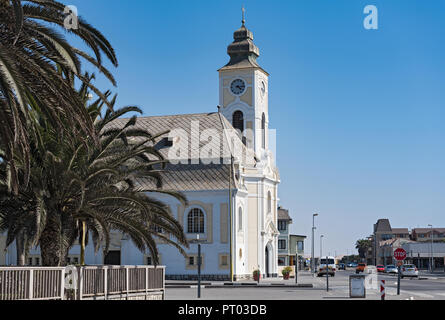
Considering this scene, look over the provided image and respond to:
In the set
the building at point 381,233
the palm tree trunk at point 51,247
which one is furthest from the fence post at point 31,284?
the building at point 381,233

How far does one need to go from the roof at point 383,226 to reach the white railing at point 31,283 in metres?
169

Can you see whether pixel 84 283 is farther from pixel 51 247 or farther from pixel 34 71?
A: pixel 34 71

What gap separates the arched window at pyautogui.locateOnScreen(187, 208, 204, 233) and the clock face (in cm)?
1480

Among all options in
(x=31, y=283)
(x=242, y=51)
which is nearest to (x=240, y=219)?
(x=242, y=51)

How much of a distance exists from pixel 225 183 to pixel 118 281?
1347 inches

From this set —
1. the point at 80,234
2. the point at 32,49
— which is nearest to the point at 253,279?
the point at 80,234

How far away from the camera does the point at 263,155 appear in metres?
64.4

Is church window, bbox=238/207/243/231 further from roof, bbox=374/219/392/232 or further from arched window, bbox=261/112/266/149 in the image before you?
roof, bbox=374/219/392/232

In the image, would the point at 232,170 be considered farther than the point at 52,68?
Yes

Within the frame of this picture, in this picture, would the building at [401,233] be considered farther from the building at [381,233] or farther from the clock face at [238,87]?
the clock face at [238,87]

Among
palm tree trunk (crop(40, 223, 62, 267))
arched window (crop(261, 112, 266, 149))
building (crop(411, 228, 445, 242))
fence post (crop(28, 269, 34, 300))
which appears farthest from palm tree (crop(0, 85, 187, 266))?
building (crop(411, 228, 445, 242))

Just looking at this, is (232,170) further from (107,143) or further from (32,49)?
(32,49)

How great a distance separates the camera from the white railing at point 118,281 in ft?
65.1
